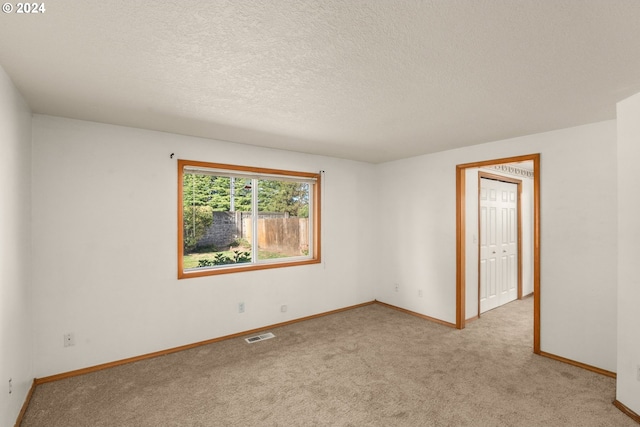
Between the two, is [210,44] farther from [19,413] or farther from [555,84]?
[19,413]

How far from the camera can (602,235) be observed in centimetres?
286

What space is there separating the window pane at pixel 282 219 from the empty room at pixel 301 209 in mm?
34

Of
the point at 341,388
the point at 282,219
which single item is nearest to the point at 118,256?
the point at 282,219

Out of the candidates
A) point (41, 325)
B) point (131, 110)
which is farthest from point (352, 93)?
point (41, 325)

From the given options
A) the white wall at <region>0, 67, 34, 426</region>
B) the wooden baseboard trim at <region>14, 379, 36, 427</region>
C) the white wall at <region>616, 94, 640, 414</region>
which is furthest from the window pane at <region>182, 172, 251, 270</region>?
the white wall at <region>616, 94, 640, 414</region>

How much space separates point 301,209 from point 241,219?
95 cm

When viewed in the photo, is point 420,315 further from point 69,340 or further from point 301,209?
point 69,340

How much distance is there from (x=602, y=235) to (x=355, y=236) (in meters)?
2.95

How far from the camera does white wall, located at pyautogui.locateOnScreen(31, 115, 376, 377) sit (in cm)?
272

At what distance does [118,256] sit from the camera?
3012 mm

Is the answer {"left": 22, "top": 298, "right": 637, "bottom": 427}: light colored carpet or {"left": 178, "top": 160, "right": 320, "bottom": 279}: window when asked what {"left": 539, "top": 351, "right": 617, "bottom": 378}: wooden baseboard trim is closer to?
{"left": 22, "top": 298, "right": 637, "bottom": 427}: light colored carpet

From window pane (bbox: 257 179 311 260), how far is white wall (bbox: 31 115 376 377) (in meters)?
0.33

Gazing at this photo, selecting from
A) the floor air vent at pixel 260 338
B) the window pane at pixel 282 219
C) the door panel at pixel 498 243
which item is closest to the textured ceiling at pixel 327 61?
the window pane at pixel 282 219

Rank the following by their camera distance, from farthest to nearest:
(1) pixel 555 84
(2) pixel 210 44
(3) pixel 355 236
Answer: (3) pixel 355 236 → (1) pixel 555 84 → (2) pixel 210 44
